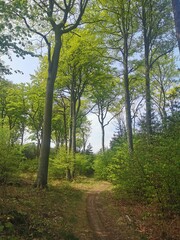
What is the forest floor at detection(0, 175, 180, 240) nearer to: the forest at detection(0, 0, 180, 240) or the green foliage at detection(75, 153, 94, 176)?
the forest at detection(0, 0, 180, 240)

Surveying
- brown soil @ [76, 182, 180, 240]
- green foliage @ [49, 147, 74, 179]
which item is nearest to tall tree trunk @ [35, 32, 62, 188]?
brown soil @ [76, 182, 180, 240]

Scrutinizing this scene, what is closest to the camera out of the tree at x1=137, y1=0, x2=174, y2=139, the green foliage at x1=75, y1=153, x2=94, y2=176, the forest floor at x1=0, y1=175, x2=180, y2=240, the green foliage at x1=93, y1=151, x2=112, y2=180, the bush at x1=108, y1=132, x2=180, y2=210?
the forest floor at x1=0, y1=175, x2=180, y2=240

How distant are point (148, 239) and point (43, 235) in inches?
109

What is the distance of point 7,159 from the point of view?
488 inches

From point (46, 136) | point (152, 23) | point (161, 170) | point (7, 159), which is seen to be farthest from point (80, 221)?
point (152, 23)

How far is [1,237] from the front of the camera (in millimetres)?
4953

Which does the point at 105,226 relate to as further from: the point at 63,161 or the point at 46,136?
the point at 63,161

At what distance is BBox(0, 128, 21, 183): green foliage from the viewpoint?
12359 millimetres

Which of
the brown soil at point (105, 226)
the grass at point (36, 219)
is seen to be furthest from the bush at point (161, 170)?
the grass at point (36, 219)

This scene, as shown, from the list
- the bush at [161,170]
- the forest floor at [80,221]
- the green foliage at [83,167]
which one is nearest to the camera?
the forest floor at [80,221]

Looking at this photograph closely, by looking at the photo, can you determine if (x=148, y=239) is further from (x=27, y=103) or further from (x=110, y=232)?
(x=27, y=103)

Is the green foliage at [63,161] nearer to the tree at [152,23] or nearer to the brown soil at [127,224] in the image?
the tree at [152,23]

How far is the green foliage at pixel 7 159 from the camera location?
12359mm

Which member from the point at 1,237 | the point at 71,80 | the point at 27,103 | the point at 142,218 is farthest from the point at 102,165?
A: the point at 1,237
